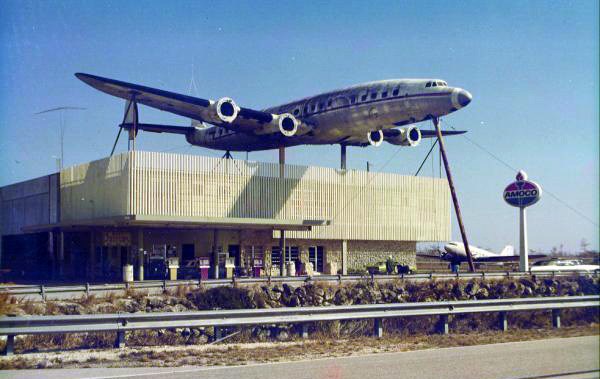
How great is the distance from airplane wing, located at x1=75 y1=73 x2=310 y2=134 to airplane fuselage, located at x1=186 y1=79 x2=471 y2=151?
5.31ft

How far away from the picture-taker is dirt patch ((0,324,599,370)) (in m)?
11.9

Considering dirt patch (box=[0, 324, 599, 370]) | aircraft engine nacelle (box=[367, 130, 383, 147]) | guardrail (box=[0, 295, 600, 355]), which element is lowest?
dirt patch (box=[0, 324, 599, 370])

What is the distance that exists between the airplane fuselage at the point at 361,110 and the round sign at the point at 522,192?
5.60 m

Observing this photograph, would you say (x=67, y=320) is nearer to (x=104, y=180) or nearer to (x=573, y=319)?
(x=573, y=319)

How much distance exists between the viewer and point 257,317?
564 inches

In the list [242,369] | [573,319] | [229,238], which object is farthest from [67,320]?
[229,238]

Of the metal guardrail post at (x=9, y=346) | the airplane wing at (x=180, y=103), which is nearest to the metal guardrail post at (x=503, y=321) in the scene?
the metal guardrail post at (x=9, y=346)

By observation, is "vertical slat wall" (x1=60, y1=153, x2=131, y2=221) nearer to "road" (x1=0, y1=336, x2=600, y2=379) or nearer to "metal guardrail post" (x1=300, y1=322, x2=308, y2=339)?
"metal guardrail post" (x1=300, y1=322, x2=308, y2=339)

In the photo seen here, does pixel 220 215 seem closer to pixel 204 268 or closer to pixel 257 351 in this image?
pixel 204 268

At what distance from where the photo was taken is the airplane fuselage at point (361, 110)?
37.0 metres

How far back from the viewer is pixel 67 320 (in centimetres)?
1271

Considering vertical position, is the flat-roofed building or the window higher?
→ the flat-roofed building

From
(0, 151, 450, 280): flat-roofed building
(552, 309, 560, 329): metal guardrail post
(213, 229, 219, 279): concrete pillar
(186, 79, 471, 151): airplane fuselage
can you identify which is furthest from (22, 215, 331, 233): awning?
(552, 309, 560, 329): metal guardrail post

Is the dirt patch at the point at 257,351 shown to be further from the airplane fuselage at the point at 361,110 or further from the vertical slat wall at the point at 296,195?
the airplane fuselage at the point at 361,110
